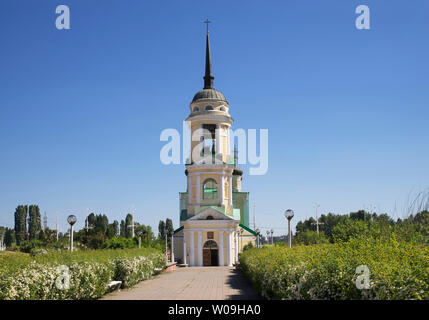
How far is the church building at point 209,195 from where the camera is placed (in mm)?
48594

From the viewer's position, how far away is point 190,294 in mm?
17812

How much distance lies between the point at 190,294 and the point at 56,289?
261 inches

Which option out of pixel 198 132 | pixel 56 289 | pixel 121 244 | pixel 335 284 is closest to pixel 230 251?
pixel 198 132

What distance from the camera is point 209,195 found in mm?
52250

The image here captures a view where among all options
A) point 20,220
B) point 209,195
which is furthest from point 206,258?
point 20,220

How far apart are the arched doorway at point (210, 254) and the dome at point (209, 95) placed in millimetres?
16955

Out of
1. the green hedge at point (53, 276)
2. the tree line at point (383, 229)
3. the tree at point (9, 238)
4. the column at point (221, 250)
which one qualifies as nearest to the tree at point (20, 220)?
the tree at point (9, 238)

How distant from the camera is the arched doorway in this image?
48.8 metres

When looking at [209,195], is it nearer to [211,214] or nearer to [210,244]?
[211,214]

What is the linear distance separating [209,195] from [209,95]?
11977 millimetres

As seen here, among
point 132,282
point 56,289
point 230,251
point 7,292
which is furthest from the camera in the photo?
point 230,251

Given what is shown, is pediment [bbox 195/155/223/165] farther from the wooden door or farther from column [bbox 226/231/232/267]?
the wooden door

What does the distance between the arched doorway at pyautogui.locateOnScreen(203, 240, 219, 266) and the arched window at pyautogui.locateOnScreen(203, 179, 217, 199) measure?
563 centimetres
